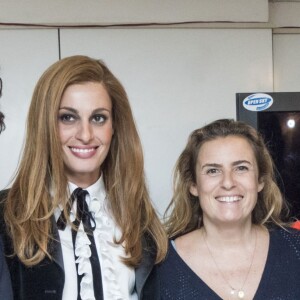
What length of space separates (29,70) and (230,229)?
1.20 m

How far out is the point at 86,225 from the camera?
1650 millimetres

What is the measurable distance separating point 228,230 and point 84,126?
0.61m

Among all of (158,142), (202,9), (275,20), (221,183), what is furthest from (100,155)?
(275,20)

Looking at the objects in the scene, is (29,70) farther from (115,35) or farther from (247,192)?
(247,192)

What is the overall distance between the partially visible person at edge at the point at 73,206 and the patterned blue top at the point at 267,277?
10 cm

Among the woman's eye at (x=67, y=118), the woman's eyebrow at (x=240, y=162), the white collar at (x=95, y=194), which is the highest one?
the woman's eye at (x=67, y=118)

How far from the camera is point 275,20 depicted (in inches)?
108

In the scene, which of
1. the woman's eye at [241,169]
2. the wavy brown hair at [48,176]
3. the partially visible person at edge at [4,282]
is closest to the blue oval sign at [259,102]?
the woman's eye at [241,169]

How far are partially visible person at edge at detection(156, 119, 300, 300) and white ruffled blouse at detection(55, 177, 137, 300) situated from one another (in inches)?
8.0

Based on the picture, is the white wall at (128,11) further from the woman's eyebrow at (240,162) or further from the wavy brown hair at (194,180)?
the woman's eyebrow at (240,162)

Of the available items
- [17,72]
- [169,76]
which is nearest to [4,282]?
[17,72]

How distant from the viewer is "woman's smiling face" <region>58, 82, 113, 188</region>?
5.20 feet

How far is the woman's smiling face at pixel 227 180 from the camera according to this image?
5.86 feet

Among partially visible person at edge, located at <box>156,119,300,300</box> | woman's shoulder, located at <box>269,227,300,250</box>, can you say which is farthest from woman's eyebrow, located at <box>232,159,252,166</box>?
woman's shoulder, located at <box>269,227,300,250</box>
